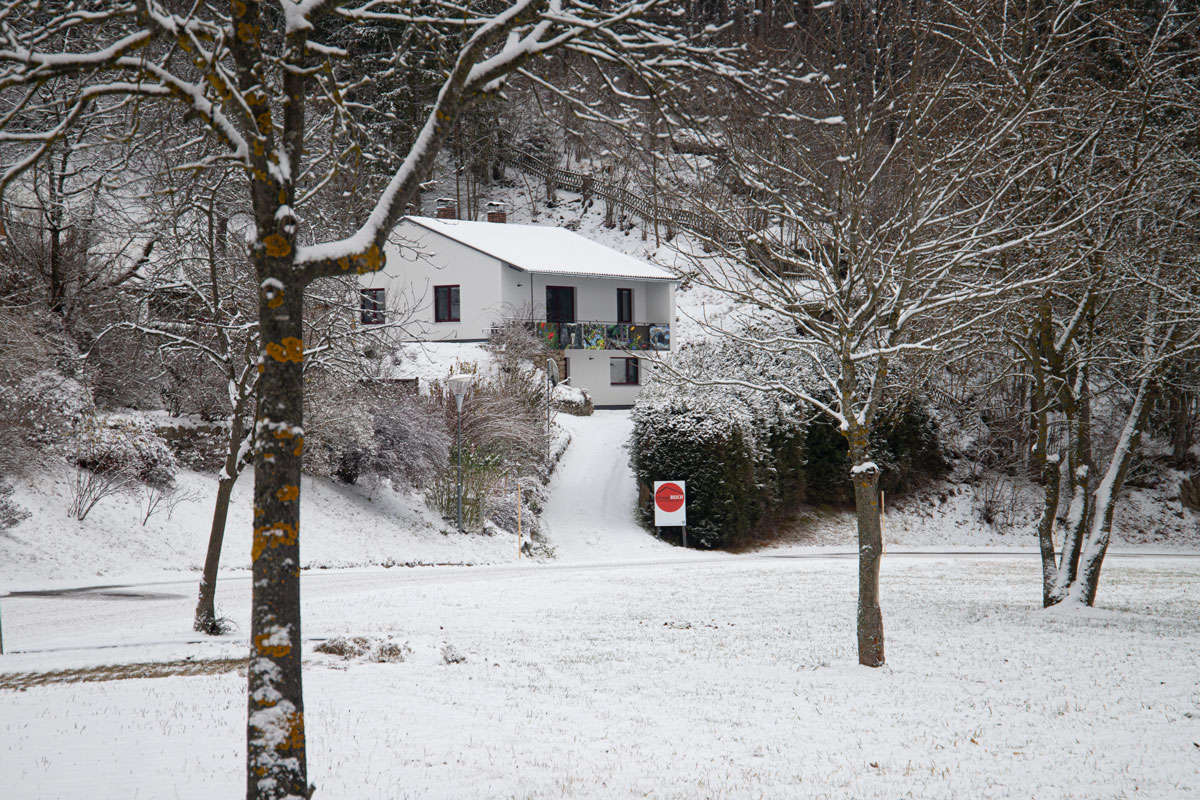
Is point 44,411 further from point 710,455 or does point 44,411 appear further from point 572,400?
point 572,400

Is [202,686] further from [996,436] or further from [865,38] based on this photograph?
[996,436]

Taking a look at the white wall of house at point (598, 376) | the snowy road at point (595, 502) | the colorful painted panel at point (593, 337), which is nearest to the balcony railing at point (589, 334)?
the colorful painted panel at point (593, 337)

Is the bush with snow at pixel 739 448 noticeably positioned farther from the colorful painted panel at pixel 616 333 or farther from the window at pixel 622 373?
the window at pixel 622 373

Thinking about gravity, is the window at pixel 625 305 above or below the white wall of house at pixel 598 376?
above

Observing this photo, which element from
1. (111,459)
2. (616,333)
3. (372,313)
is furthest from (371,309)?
(616,333)

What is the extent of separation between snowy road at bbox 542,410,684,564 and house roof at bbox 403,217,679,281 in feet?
23.7

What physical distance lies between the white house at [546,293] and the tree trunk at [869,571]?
25.3 m

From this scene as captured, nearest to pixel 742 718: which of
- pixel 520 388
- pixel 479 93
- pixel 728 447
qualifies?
pixel 479 93

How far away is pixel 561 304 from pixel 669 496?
1709cm

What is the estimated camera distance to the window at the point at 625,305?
4284 centimetres

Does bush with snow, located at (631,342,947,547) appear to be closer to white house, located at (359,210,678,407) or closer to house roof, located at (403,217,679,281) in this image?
white house, located at (359,210,678,407)

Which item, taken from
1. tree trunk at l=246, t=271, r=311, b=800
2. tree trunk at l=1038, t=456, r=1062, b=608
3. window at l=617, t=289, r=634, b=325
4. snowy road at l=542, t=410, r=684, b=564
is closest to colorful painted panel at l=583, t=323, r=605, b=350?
window at l=617, t=289, r=634, b=325

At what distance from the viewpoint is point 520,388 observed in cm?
2938

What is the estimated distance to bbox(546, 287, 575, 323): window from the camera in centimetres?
4025
